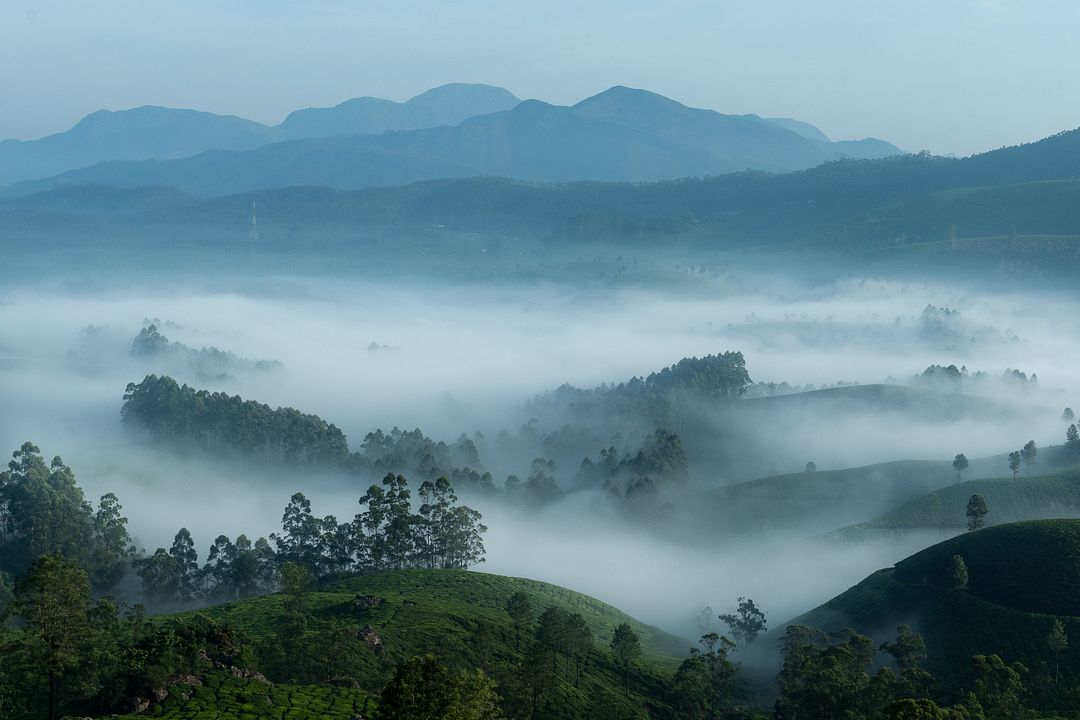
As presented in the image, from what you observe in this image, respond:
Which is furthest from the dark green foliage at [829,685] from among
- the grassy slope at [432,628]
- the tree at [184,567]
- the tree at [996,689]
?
the tree at [184,567]

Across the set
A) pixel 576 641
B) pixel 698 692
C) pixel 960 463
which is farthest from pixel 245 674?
pixel 960 463

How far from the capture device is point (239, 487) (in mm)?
194000

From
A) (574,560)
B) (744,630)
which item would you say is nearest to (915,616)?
(744,630)

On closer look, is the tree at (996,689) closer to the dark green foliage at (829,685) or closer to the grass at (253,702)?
the dark green foliage at (829,685)

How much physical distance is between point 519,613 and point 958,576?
55455 millimetres

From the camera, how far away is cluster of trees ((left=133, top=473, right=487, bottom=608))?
133m

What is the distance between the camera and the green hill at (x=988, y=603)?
99.8 m

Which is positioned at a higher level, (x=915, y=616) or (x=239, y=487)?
(x=239, y=487)

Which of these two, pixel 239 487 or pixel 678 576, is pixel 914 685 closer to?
pixel 678 576

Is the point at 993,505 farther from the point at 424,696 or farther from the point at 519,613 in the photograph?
the point at 424,696

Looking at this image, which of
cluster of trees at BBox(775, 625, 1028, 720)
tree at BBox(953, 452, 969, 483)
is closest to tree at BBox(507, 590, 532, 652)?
cluster of trees at BBox(775, 625, 1028, 720)

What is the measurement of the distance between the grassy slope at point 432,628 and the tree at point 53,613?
6.78m

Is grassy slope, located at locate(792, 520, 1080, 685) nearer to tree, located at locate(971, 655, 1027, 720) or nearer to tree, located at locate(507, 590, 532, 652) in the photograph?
tree, located at locate(971, 655, 1027, 720)

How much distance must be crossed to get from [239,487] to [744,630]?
112 metres
